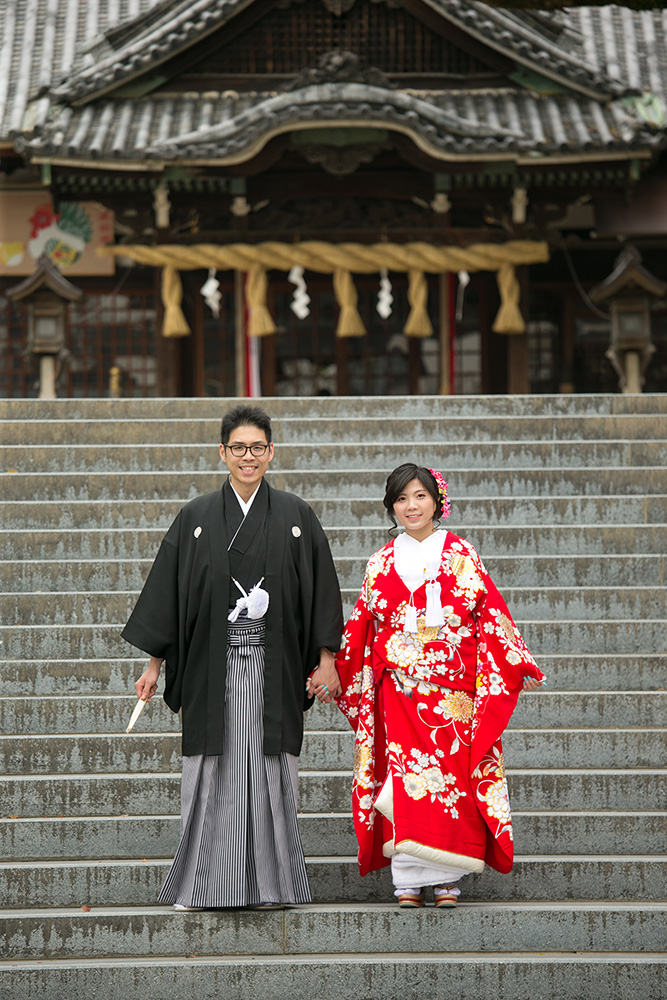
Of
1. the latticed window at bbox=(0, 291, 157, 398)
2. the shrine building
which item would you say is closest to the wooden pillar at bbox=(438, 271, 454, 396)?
the shrine building

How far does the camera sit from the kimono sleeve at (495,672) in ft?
13.7

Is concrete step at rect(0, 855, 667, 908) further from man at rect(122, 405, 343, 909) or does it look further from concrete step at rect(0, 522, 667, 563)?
concrete step at rect(0, 522, 667, 563)

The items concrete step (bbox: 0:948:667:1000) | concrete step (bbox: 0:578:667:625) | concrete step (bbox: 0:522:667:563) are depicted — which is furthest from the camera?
concrete step (bbox: 0:522:667:563)

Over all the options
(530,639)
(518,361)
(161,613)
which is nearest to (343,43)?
(518,361)

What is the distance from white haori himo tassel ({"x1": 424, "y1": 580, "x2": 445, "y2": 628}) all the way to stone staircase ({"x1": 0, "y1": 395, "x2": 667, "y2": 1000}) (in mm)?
973

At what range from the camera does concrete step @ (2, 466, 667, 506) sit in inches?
279

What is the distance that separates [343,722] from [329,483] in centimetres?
208

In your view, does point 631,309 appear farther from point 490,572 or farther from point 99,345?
point 99,345

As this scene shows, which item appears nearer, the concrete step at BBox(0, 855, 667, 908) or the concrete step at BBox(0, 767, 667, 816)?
the concrete step at BBox(0, 855, 667, 908)

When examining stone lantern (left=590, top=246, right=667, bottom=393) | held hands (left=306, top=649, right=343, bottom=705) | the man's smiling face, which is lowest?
held hands (left=306, top=649, right=343, bottom=705)

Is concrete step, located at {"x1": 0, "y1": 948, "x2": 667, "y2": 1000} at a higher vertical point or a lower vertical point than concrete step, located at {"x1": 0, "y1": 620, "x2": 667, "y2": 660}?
lower

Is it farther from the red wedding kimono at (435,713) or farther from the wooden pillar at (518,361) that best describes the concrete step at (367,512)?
the wooden pillar at (518,361)

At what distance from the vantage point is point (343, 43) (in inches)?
480

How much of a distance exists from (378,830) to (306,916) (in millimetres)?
385
